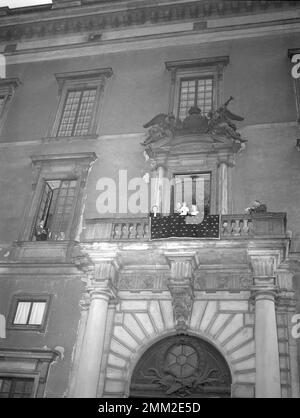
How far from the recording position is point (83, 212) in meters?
17.3

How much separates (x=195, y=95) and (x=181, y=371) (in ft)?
35.4

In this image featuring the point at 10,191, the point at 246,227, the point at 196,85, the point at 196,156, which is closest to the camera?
the point at 246,227

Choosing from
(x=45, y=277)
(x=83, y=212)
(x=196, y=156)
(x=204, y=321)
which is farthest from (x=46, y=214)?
(x=204, y=321)

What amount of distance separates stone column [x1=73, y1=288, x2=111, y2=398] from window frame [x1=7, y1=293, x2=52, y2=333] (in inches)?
74.8

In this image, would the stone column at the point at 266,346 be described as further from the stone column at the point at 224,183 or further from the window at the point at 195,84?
the window at the point at 195,84

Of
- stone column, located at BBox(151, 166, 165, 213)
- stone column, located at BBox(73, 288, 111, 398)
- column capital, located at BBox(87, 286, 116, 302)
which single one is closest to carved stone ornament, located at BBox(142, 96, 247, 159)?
stone column, located at BBox(151, 166, 165, 213)

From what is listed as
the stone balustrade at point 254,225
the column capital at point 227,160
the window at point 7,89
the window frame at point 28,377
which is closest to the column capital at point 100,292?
the window frame at point 28,377

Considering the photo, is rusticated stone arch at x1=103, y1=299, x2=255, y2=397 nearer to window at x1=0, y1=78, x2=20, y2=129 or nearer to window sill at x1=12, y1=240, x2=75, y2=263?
window sill at x1=12, y1=240, x2=75, y2=263

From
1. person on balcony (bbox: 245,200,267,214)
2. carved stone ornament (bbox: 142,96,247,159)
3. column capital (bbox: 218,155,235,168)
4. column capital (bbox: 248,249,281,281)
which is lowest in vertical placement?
column capital (bbox: 248,249,281,281)

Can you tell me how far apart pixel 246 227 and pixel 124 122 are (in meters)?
7.65

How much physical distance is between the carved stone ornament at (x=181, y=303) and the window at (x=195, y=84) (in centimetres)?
762

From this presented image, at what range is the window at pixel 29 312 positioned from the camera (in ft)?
49.9

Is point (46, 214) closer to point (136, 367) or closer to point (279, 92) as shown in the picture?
point (136, 367)

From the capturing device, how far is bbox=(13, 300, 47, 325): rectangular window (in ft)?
50.3
